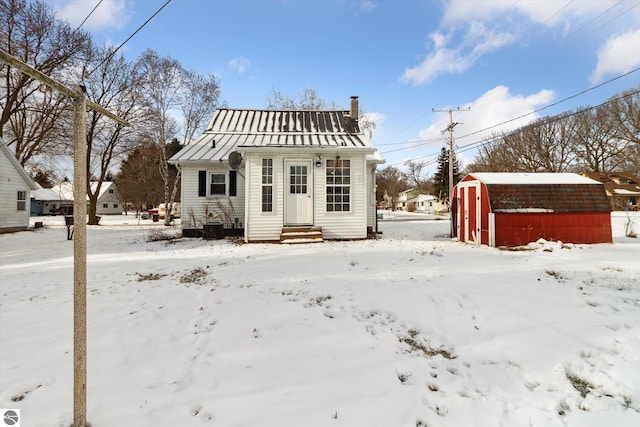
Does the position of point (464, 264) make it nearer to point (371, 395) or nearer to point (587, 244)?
point (371, 395)

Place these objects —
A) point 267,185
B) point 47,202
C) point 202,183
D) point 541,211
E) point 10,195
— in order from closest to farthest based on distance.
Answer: point 541,211
point 267,185
point 202,183
point 10,195
point 47,202

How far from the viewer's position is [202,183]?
41.3ft

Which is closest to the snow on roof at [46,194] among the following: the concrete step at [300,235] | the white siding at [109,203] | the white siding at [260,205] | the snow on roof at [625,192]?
the white siding at [109,203]

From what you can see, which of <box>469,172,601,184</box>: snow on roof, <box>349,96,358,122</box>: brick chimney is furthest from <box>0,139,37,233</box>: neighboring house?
<box>469,172,601,184</box>: snow on roof

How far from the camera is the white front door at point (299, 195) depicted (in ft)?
33.9

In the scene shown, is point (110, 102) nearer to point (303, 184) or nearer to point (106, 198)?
point (303, 184)

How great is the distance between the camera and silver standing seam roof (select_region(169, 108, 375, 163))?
11.2 metres

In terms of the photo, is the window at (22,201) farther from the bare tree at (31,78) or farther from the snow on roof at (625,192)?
the snow on roof at (625,192)

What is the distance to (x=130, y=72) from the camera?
21578 millimetres

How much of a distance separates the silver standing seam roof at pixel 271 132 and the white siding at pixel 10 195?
11341 millimetres

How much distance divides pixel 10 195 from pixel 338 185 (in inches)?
742

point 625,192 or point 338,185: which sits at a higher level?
point 625,192

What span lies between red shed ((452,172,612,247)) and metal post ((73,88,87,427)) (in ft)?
33.2

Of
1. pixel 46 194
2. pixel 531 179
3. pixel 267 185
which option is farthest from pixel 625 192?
pixel 46 194
